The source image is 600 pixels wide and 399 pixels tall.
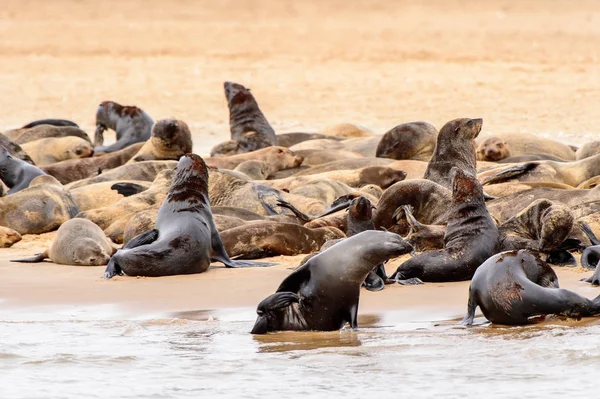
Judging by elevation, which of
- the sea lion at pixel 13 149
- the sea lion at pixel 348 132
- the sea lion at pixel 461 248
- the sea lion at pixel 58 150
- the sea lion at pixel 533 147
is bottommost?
the sea lion at pixel 461 248

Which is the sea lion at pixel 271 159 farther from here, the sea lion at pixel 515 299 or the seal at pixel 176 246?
the sea lion at pixel 515 299

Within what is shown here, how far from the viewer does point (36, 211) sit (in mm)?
10352

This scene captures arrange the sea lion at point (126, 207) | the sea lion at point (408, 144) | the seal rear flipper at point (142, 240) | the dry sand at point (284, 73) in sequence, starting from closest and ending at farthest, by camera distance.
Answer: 1. the dry sand at point (284, 73)
2. the seal rear flipper at point (142, 240)
3. the sea lion at point (126, 207)
4. the sea lion at point (408, 144)

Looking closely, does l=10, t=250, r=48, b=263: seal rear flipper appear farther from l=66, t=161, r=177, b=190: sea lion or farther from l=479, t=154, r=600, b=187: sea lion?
l=479, t=154, r=600, b=187: sea lion

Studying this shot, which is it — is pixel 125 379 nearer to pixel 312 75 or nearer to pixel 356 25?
pixel 312 75

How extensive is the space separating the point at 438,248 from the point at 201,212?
5.32 ft

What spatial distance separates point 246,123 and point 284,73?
14.0 m

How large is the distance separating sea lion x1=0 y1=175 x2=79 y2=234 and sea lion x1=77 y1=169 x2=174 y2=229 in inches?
12.3

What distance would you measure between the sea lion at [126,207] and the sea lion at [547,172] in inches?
108

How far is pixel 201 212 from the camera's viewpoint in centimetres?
827

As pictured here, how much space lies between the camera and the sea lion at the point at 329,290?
242 inches

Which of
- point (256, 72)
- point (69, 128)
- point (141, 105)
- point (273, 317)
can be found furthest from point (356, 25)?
point (273, 317)

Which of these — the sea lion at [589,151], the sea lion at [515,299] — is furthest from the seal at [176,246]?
the sea lion at [589,151]

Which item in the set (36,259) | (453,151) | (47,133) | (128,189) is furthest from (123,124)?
(36,259)
